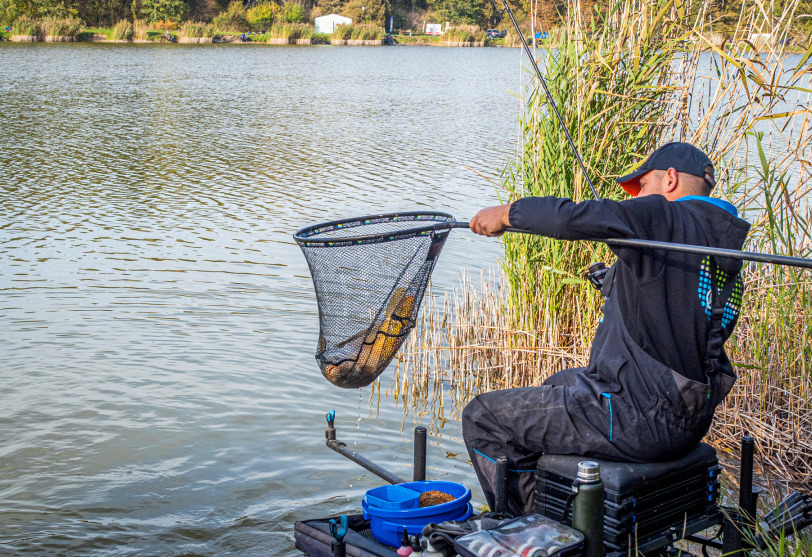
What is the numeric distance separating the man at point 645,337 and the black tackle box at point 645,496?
0.06 meters

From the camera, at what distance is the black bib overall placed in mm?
2822

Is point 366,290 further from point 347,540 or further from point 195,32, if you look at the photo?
point 195,32

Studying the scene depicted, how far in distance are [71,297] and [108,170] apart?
7.65m

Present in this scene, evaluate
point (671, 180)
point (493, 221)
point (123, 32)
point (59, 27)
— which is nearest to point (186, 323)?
point (493, 221)

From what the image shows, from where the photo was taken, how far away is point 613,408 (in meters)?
2.86

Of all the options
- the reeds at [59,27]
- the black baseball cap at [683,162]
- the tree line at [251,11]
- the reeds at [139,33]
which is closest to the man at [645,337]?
the black baseball cap at [683,162]

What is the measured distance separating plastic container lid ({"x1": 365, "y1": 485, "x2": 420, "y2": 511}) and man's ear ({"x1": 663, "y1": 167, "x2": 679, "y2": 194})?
158 cm

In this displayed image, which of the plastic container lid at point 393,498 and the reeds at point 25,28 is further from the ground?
the reeds at point 25,28

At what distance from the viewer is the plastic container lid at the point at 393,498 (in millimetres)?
3273

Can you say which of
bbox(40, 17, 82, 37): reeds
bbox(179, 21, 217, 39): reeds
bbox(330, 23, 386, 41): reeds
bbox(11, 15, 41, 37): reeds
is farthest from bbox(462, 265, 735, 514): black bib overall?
bbox(330, 23, 386, 41): reeds

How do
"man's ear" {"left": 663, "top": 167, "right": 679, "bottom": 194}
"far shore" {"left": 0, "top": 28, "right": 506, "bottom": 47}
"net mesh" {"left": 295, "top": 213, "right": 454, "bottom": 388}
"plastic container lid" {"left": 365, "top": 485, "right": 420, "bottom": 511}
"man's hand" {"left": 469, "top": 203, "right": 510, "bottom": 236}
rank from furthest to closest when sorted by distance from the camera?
"far shore" {"left": 0, "top": 28, "right": 506, "bottom": 47} → "net mesh" {"left": 295, "top": 213, "right": 454, "bottom": 388} → "plastic container lid" {"left": 365, "top": 485, "right": 420, "bottom": 511} → "man's ear" {"left": 663, "top": 167, "right": 679, "bottom": 194} → "man's hand" {"left": 469, "top": 203, "right": 510, "bottom": 236}

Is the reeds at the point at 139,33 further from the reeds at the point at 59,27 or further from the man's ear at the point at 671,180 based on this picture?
the man's ear at the point at 671,180

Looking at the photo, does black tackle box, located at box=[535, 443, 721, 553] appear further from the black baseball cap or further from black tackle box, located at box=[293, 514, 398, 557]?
the black baseball cap

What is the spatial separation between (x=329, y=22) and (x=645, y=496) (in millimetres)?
89387
